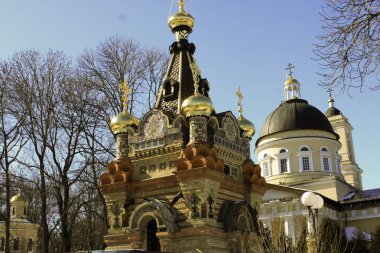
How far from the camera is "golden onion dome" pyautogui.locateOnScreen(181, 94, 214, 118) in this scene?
18.1 meters

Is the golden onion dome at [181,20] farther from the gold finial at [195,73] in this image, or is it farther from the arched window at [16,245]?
the arched window at [16,245]

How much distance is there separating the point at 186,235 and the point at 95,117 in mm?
8677

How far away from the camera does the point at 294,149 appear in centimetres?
4019

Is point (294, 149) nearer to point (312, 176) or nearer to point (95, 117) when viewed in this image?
point (312, 176)

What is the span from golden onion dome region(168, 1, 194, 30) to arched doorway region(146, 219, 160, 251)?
8619 mm

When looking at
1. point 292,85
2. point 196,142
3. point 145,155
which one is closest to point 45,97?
point 145,155

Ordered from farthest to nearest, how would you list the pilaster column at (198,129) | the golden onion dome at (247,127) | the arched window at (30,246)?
the arched window at (30,246) < the golden onion dome at (247,127) < the pilaster column at (198,129)

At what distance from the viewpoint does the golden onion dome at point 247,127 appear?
68.8ft

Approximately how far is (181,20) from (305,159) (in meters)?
21.9

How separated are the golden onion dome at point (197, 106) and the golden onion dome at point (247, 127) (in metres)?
3.05

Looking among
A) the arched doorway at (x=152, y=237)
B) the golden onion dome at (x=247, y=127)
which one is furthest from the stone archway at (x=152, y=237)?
the golden onion dome at (x=247, y=127)

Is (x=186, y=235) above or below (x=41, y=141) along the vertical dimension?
below

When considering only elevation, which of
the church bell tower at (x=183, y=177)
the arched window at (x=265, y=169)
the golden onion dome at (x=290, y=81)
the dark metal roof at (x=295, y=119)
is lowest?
the church bell tower at (x=183, y=177)

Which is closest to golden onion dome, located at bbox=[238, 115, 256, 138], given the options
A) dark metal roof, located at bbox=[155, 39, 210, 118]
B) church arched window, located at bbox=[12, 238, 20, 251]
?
dark metal roof, located at bbox=[155, 39, 210, 118]
